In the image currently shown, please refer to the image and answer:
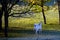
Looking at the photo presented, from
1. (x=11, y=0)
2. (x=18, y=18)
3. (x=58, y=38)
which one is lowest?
(x=58, y=38)

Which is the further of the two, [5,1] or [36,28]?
[36,28]

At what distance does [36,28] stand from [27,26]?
4.04 ft

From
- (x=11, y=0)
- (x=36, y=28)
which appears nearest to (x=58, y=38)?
(x=36, y=28)

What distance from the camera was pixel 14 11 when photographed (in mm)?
10852

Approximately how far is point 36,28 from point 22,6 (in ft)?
5.22

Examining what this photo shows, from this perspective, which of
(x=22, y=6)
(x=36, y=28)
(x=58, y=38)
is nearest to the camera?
(x=58, y=38)

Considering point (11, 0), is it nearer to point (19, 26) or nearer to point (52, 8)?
point (19, 26)

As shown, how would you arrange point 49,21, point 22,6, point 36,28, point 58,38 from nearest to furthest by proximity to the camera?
1. point 58,38
2. point 36,28
3. point 22,6
4. point 49,21

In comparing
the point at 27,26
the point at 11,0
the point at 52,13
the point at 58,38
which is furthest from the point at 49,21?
the point at 58,38

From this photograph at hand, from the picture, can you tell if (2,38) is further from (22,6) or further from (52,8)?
(52,8)

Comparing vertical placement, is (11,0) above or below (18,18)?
above

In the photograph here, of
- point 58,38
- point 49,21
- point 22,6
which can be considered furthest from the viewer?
point 49,21

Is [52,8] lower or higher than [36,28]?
higher

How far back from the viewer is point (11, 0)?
32.2 feet
